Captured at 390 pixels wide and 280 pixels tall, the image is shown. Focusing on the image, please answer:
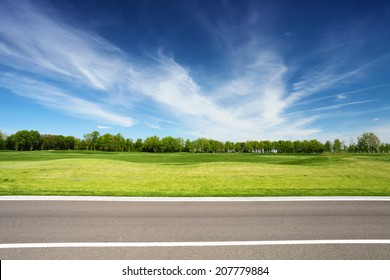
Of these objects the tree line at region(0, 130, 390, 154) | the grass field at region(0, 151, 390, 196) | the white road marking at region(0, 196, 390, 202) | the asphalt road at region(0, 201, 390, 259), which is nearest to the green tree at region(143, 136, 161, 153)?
the tree line at region(0, 130, 390, 154)

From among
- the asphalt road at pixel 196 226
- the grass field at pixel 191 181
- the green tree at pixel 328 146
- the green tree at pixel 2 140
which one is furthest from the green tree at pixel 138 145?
the asphalt road at pixel 196 226

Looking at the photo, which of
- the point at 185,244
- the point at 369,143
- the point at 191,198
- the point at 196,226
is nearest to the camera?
the point at 185,244

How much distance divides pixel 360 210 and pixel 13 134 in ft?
574

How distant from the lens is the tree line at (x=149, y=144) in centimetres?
13188

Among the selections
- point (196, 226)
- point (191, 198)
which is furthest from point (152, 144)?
point (196, 226)

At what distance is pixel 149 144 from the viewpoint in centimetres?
14050

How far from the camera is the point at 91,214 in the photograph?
25.1 feet

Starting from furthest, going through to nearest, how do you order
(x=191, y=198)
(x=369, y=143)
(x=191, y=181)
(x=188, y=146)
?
(x=188, y=146) < (x=369, y=143) < (x=191, y=181) < (x=191, y=198)

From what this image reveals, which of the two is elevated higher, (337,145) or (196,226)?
(337,145)

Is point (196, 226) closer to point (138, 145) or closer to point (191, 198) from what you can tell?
point (191, 198)

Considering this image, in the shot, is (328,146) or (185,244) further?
(328,146)

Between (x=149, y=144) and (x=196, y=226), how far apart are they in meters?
137

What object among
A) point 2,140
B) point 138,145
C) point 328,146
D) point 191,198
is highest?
point 328,146
